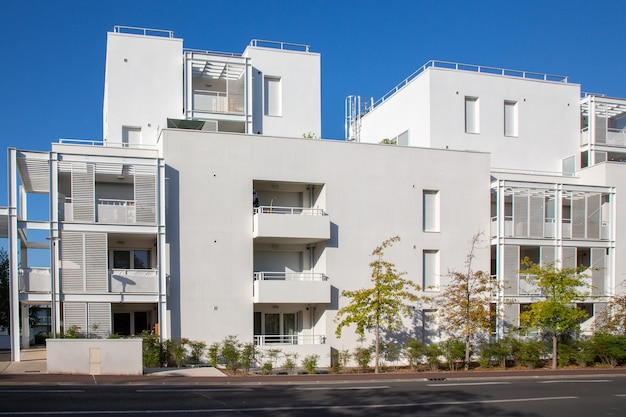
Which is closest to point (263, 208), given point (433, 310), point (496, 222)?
point (433, 310)

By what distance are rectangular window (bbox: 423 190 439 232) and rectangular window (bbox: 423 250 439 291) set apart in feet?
4.02

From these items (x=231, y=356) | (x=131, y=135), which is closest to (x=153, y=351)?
(x=231, y=356)

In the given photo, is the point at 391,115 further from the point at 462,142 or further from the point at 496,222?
the point at 496,222

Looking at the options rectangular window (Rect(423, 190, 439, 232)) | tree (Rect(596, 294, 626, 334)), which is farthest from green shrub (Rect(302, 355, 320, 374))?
tree (Rect(596, 294, 626, 334))

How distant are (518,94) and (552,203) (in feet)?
23.5

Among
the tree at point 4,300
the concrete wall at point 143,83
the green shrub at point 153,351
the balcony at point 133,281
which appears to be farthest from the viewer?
the tree at point 4,300

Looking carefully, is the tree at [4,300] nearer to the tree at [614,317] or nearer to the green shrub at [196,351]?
the green shrub at [196,351]

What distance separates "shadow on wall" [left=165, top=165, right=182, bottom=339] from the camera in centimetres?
2927

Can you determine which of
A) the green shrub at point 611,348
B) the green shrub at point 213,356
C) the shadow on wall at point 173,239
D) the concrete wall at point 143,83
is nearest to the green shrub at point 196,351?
the green shrub at point 213,356

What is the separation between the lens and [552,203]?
36.0m

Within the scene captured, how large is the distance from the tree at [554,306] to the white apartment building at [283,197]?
8.17ft

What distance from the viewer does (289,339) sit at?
33.2 m

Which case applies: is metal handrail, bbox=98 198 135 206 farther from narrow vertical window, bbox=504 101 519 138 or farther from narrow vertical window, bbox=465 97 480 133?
narrow vertical window, bbox=504 101 519 138

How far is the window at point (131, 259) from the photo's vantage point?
3253cm
